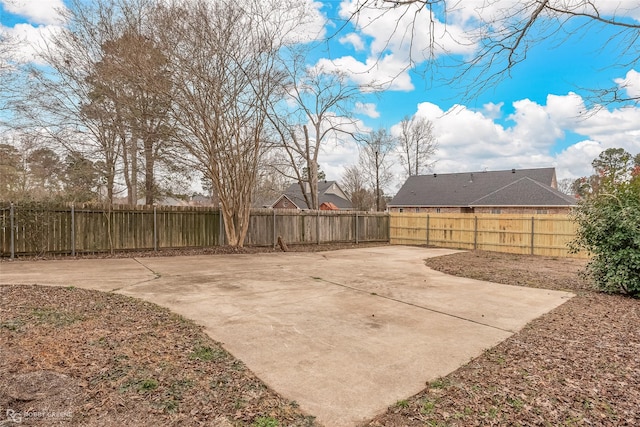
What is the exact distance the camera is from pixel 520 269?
881 cm

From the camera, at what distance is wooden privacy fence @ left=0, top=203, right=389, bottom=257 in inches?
352

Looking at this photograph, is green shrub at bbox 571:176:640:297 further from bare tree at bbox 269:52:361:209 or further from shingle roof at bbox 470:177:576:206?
shingle roof at bbox 470:177:576:206

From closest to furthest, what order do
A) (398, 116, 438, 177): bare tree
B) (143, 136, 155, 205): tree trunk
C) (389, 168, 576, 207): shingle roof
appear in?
(143, 136, 155, 205): tree trunk
(389, 168, 576, 207): shingle roof
(398, 116, 438, 177): bare tree

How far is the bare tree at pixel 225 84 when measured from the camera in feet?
31.4

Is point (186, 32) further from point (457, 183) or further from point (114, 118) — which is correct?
point (457, 183)

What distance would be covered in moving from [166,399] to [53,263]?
26.8ft

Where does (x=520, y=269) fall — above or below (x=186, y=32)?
below

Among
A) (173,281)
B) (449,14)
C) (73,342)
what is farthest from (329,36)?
(173,281)

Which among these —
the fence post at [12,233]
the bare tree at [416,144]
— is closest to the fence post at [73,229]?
the fence post at [12,233]

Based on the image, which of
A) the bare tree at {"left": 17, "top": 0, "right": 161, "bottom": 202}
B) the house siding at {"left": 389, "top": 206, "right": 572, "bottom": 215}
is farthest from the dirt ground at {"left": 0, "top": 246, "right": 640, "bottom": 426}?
the house siding at {"left": 389, "top": 206, "right": 572, "bottom": 215}

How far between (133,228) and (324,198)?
26.6 metres

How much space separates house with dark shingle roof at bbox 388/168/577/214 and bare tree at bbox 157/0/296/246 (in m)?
17.9

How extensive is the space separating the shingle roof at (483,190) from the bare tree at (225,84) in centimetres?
1804

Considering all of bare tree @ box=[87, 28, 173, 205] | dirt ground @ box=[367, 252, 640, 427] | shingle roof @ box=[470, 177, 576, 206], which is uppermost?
bare tree @ box=[87, 28, 173, 205]
